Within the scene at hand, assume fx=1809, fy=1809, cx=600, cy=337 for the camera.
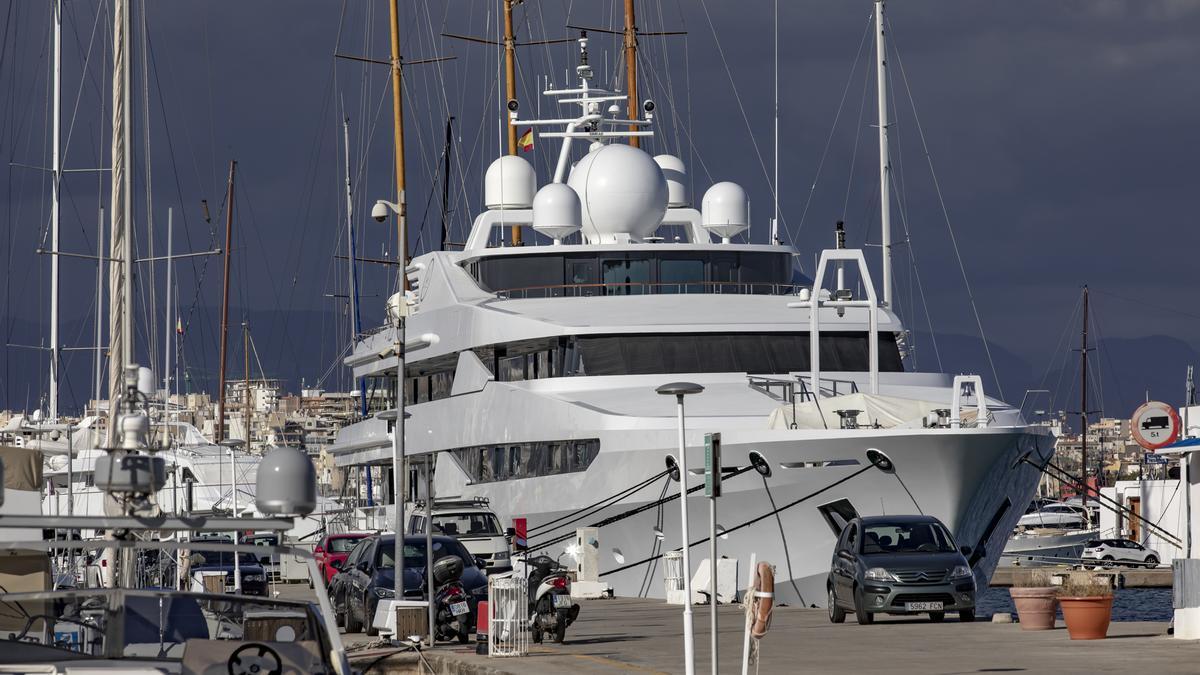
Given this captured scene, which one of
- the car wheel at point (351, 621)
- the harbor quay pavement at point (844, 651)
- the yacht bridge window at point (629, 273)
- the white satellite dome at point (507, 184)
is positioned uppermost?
the white satellite dome at point (507, 184)

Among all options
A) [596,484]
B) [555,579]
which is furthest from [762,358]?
[555,579]

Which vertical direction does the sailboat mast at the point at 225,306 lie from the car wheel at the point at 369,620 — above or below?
above

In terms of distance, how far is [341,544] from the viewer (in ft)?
121

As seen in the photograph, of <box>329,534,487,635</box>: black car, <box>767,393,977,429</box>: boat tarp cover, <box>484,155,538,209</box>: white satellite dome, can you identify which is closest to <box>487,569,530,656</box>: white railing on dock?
<box>329,534,487,635</box>: black car

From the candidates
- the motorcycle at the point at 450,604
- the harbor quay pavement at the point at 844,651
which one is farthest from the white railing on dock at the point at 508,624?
the motorcycle at the point at 450,604

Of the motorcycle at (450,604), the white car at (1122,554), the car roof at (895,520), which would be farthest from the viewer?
the white car at (1122,554)

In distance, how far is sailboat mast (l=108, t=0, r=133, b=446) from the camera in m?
21.9

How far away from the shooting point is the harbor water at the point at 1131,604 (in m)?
44.5

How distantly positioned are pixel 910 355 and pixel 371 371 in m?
14.0

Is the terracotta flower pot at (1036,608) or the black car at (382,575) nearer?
the terracotta flower pot at (1036,608)

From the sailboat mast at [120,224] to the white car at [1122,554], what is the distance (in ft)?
157

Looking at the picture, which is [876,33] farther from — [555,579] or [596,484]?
[555,579]

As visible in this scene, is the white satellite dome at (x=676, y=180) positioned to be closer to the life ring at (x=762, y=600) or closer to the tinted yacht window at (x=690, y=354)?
the tinted yacht window at (x=690, y=354)

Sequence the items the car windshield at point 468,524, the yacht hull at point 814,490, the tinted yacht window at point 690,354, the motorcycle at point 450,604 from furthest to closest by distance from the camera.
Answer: the tinted yacht window at point 690,354, the car windshield at point 468,524, the yacht hull at point 814,490, the motorcycle at point 450,604
